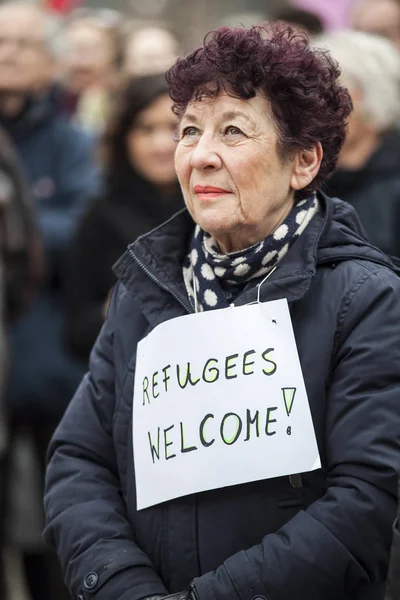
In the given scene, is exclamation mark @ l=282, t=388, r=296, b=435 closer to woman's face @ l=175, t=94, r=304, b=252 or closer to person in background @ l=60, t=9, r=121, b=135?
woman's face @ l=175, t=94, r=304, b=252

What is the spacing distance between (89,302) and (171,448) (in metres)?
2.11

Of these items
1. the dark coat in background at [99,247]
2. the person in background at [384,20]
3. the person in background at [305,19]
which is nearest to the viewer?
the dark coat in background at [99,247]

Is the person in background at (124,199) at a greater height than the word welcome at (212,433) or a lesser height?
greater

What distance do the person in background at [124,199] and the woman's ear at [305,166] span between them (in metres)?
1.93

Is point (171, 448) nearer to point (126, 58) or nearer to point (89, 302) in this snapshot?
point (89, 302)

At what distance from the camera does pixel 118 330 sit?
2863 millimetres

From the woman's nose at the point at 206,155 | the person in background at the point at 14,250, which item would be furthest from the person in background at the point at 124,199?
the woman's nose at the point at 206,155

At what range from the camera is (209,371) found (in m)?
2.62


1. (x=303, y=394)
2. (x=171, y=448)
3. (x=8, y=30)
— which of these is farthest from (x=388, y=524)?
(x=8, y=30)

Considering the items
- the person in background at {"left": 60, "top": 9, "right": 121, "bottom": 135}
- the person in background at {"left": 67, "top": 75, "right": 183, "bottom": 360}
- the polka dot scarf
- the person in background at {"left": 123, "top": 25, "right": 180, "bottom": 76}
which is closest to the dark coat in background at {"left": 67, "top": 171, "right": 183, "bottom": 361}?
the person in background at {"left": 67, "top": 75, "right": 183, "bottom": 360}

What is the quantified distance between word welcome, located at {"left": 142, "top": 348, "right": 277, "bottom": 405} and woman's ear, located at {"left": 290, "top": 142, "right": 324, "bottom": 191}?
435 millimetres

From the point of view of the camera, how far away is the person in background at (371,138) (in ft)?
13.6

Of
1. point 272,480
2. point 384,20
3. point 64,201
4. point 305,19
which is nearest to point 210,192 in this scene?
point 272,480

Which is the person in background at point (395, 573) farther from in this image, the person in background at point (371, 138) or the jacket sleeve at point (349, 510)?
the person in background at point (371, 138)
